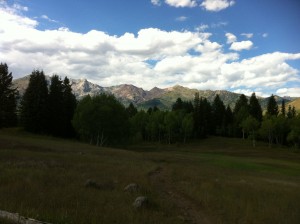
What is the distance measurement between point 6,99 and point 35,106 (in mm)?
7796

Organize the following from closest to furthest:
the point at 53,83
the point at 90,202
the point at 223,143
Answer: the point at 90,202 → the point at 53,83 → the point at 223,143

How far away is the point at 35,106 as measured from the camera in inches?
3179

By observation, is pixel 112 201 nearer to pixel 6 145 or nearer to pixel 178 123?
pixel 6 145

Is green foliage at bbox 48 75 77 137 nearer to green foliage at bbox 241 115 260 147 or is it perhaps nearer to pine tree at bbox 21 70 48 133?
pine tree at bbox 21 70 48 133

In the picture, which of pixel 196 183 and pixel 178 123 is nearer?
pixel 196 183

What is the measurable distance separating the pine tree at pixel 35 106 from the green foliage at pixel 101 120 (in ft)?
26.8

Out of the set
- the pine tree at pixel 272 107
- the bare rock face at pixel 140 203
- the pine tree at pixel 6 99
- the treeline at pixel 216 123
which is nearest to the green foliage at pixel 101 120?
the pine tree at pixel 6 99

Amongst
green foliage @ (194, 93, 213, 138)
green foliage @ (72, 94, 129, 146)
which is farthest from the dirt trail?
green foliage @ (194, 93, 213, 138)

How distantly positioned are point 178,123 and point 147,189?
343 feet

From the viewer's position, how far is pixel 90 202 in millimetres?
16109

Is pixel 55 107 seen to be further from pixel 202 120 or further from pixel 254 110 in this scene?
pixel 254 110

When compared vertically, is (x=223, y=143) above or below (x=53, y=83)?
below

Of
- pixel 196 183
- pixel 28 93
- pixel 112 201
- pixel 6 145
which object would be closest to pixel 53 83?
pixel 28 93

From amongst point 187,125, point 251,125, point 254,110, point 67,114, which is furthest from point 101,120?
point 254,110
